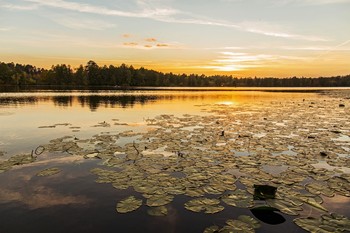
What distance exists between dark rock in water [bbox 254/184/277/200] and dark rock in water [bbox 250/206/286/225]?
469 mm

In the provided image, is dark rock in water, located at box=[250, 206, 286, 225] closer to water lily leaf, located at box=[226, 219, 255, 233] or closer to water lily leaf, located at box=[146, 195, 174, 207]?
water lily leaf, located at box=[226, 219, 255, 233]

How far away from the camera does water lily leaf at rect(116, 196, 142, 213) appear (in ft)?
20.0

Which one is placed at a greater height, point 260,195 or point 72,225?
point 260,195

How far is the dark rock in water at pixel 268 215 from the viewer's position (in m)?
5.55

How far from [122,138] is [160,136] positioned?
2.17m

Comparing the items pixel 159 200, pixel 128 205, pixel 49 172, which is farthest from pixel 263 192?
pixel 49 172

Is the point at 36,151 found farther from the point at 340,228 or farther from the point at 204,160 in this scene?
the point at 340,228

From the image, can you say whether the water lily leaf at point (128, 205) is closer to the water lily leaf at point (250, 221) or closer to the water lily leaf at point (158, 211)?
the water lily leaf at point (158, 211)

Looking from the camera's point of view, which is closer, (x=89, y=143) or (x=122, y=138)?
(x=89, y=143)

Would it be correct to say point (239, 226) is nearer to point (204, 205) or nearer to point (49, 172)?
point (204, 205)

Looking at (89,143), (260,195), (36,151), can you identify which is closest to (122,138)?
(89,143)

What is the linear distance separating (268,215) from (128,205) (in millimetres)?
3384

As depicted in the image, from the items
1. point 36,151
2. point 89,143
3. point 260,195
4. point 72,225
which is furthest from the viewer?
point 89,143

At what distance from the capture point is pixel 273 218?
223 inches
